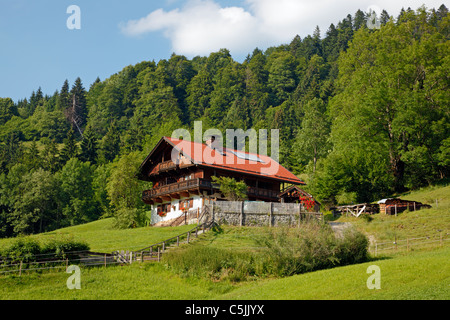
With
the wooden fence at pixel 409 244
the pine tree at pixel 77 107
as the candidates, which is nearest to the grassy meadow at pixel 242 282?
the wooden fence at pixel 409 244

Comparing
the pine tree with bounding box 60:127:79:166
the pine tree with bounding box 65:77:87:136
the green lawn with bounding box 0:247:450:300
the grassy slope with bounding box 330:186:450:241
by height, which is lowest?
the green lawn with bounding box 0:247:450:300

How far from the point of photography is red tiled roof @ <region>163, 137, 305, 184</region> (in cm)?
5297

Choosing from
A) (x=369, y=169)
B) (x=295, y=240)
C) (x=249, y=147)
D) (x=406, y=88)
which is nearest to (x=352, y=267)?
(x=295, y=240)

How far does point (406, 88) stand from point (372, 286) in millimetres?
41414

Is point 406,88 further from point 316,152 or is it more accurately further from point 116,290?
point 116,290

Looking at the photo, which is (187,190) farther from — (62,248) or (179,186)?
(62,248)

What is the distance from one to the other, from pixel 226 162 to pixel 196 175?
3.40 meters

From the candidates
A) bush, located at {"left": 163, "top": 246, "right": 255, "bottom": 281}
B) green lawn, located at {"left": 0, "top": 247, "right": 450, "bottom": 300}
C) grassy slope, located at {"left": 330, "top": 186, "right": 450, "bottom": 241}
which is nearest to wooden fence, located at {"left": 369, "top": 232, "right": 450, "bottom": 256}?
grassy slope, located at {"left": 330, "top": 186, "right": 450, "bottom": 241}

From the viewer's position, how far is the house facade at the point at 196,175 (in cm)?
5250

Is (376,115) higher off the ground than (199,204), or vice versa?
(376,115)

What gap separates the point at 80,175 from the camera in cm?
9019

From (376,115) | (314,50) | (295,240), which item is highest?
(314,50)

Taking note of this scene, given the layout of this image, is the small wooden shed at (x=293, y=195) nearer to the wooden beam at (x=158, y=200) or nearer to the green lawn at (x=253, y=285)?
the wooden beam at (x=158, y=200)

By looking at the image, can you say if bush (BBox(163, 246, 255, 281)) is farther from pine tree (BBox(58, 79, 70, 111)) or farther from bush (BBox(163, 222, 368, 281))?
pine tree (BBox(58, 79, 70, 111))
